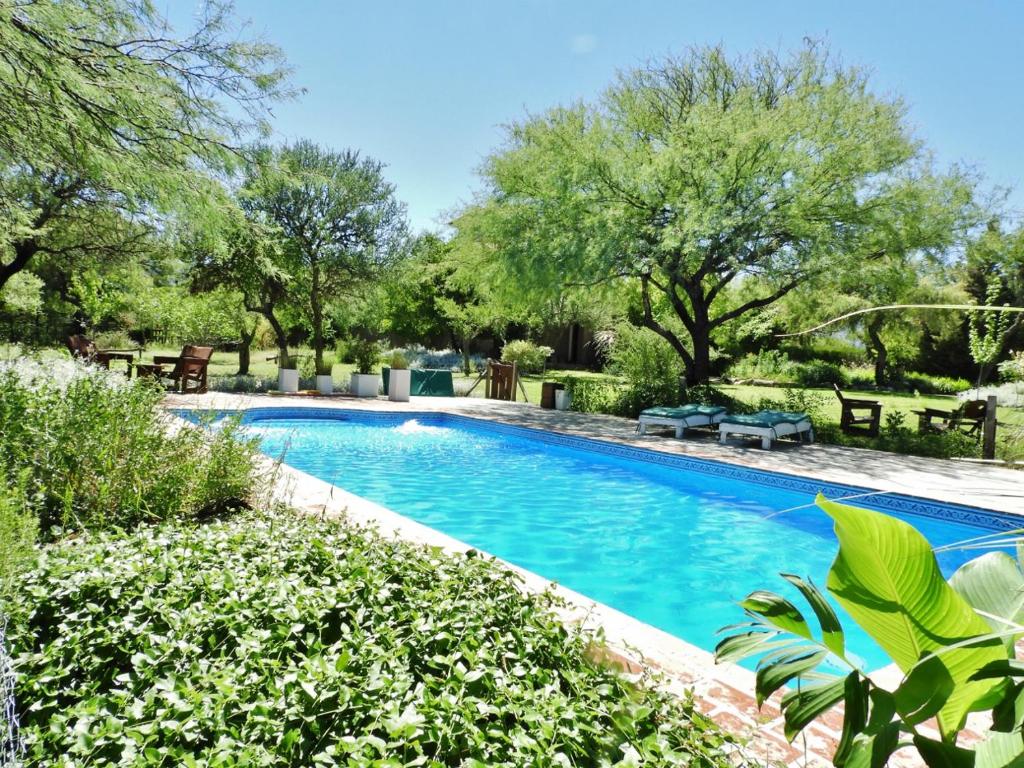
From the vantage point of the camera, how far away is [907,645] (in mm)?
1077

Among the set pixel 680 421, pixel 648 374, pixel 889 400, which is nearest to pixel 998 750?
pixel 680 421

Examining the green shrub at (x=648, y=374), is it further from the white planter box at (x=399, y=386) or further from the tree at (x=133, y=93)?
the tree at (x=133, y=93)

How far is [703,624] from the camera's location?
188 inches

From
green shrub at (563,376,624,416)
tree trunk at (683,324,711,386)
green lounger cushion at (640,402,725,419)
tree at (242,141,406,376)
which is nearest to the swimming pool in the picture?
green lounger cushion at (640,402,725,419)

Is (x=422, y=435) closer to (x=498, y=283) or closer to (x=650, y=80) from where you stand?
(x=498, y=283)

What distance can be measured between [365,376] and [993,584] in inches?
633

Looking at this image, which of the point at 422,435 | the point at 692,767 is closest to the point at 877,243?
the point at 422,435

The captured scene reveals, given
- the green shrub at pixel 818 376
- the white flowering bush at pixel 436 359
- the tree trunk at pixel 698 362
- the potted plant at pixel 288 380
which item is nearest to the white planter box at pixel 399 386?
the potted plant at pixel 288 380

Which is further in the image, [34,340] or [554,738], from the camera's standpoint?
[34,340]

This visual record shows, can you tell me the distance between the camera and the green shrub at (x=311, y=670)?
5.98 ft

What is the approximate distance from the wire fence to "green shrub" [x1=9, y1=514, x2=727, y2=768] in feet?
0.16

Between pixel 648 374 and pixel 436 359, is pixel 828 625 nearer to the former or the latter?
pixel 648 374

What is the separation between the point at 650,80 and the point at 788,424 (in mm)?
7814

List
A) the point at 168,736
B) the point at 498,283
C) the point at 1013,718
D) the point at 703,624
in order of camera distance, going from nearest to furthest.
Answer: the point at 1013,718, the point at 168,736, the point at 703,624, the point at 498,283
